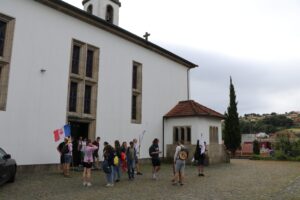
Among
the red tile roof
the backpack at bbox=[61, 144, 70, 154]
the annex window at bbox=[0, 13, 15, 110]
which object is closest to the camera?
the backpack at bbox=[61, 144, 70, 154]

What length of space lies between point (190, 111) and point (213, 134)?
2732mm

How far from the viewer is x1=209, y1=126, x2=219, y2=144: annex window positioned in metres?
24.8

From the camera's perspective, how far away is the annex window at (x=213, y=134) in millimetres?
24781

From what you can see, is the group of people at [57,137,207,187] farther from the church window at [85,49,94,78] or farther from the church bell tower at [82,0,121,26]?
the church bell tower at [82,0,121,26]

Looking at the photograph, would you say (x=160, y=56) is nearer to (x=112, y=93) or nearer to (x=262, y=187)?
(x=112, y=93)

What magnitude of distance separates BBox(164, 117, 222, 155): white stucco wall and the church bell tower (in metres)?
10.6

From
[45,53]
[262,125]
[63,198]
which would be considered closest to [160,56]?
[45,53]

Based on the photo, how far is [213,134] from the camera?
25125 mm

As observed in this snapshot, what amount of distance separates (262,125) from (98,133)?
303 feet

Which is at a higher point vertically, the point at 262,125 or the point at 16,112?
the point at 262,125

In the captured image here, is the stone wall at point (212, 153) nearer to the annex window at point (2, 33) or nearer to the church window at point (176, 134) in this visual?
the church window at point (176, 134)

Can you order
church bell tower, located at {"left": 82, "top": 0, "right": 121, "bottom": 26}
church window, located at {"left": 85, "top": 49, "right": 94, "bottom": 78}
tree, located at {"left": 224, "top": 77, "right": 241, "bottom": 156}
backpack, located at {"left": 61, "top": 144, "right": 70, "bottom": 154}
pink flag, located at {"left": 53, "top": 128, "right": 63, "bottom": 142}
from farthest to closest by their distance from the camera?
tree, located at {"left": 224, "top": 77, "right": 241, "bottom": 156}
church bell tower, located at {"left": 82, "top": 0, "right": 121, "bottom": 26}
church window, located at {"left": 85, "top": 49, "right": 94, "bottom": 78}
pink flag, located at {"left": 53, "top": 128, "right": 63, "bottom": 142}
backpack, located at {"left": 61, "top": 144, "right": 70, "bottom": 154}

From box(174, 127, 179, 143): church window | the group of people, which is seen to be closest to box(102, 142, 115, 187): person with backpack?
the group of people

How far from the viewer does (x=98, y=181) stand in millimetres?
13484
